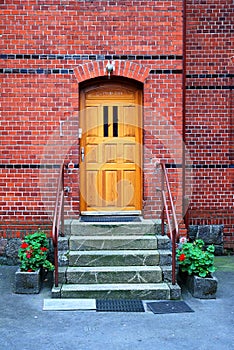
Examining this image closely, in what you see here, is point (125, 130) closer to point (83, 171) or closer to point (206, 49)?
Result: point (83, 171)

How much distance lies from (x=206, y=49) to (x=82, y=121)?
2.80 meters

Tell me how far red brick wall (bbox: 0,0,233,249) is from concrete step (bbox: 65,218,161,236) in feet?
1.80

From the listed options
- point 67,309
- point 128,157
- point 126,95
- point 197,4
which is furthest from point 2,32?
point 67,309

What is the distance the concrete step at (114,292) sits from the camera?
6.11m

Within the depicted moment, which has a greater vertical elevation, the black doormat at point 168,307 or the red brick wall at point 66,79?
the red brick wall at point 66,79

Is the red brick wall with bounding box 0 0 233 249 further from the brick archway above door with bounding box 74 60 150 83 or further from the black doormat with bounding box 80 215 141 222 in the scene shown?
the black doormat with bounding box 80 215 141 222

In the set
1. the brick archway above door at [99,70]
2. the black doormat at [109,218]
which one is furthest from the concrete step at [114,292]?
the brick archway above door at [99,70]

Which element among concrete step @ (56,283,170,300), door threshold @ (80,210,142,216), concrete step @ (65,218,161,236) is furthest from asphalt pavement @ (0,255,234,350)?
door threshold @ (80,210,142,216)

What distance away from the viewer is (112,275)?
251 inches

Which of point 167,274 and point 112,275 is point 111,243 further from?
point 167,274

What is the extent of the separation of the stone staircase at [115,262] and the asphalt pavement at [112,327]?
405 mm

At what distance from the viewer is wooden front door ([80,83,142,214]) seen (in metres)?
7.95

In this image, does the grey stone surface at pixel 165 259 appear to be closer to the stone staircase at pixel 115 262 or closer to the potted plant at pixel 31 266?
the stone staircase at pixel 115 262

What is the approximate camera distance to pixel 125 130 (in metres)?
8.00
